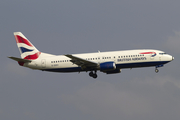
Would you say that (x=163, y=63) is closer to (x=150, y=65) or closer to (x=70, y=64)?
(x=150, y=65)

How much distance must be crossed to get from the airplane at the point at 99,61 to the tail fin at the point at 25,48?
0.78ft

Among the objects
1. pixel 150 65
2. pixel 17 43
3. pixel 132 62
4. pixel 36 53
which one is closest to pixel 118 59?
Result: pixel 132 62

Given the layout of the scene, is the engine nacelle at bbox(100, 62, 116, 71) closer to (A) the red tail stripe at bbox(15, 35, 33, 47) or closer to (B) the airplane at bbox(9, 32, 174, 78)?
(B) the airplane at bbox(9, 32, 174, 78)

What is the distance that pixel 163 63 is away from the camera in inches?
2231

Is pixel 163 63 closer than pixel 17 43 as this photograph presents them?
Yes

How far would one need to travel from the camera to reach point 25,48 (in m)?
61.5

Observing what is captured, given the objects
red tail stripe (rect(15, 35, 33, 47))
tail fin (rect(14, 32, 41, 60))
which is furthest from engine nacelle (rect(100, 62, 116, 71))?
red tail stripe (rect(15, 35, 33, 47))

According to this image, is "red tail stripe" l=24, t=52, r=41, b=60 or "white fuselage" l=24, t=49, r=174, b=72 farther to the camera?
"red tail stripe" l=24, t=52, r=41, b=60

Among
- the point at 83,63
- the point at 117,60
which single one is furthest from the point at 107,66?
the point at 83,63

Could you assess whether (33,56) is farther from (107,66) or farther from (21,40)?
(107,66)

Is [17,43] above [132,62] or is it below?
above

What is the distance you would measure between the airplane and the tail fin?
24 cm

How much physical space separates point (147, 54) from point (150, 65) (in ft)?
6.96

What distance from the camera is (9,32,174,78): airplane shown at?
55.7 meters
